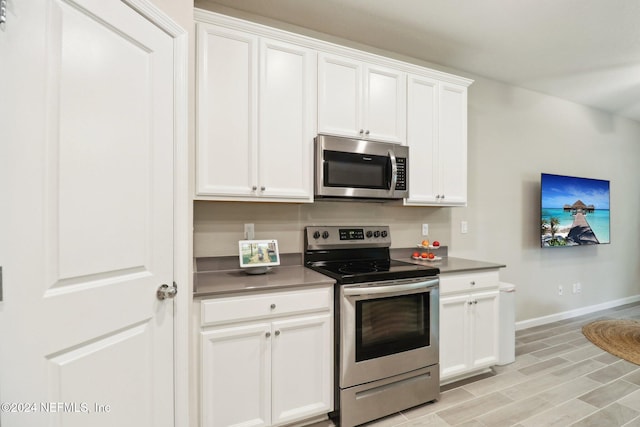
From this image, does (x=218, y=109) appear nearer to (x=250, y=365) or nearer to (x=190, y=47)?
(x=190, y=47)

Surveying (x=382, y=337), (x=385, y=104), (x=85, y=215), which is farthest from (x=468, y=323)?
(x=85, y=215)

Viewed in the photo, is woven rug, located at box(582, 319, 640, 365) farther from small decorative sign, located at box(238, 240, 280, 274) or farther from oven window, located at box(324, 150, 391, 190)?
small decorative sign, located at box(238, 240, 280, 274)

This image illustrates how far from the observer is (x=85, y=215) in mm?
1152

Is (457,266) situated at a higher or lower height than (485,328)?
higher

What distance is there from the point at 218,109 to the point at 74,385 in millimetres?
1496

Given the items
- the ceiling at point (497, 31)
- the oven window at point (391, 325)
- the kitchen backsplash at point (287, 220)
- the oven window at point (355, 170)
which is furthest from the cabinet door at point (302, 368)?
the ceiling at point (497, 31)

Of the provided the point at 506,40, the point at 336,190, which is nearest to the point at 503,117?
the point at 506,40

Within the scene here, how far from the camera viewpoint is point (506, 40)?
8.89 feet

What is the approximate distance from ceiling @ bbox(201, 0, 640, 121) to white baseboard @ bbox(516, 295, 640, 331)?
2726 millimetres

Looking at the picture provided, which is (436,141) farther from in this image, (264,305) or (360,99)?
(264,305)

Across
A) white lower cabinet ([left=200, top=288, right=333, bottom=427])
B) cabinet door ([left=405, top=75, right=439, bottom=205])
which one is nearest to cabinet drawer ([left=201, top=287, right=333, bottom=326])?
white lower cabinet ([left=200, top=288, right=333, bottom=427])

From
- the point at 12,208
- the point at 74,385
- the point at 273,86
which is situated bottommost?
the point at 74,385

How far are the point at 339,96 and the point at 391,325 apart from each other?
1597mm

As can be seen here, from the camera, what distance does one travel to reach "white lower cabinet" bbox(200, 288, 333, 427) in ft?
5.52
